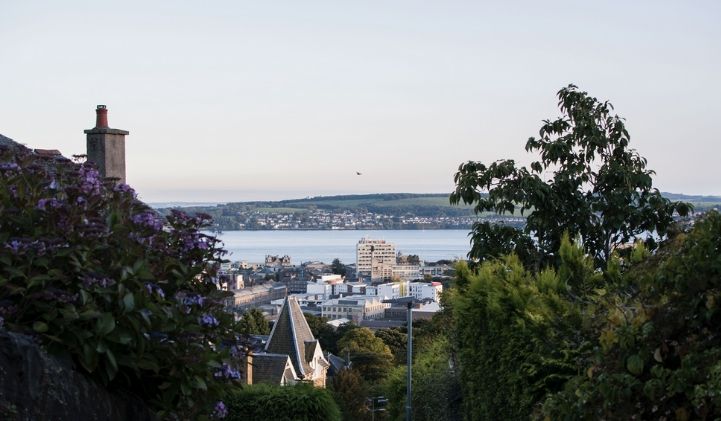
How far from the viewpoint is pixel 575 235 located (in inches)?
417

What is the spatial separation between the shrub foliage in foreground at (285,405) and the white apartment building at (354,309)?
9683 centimetres

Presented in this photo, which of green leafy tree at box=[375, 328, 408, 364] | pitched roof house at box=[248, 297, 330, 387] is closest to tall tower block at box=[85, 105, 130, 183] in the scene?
pitched roof house at box=[248, 297, 330, 387]

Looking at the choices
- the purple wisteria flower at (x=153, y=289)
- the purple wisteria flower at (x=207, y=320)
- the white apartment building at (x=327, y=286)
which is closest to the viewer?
the purple wisteria flower at (x=153, y=289)

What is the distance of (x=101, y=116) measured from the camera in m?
13.4

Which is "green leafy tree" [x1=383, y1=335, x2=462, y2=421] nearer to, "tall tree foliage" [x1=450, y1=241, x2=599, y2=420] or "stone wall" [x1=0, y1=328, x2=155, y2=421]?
"tall tree foliage" [x1=450, y1=241, x2=599, y2=420]

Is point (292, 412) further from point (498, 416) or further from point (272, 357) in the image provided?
Result: point (272, 357)

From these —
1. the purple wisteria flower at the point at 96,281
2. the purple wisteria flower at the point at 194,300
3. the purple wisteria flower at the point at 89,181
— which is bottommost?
the purple wisteria flower at the point at 194,300

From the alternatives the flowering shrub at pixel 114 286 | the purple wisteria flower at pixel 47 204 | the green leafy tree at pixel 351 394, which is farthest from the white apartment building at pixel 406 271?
the purple wisteria flower at pixel 47 204

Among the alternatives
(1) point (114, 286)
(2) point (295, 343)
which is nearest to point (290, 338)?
(2) point (295, 343)

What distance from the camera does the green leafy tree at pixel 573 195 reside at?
1067 centimetres

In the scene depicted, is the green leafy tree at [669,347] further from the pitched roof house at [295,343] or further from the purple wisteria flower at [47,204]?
the pitched roof house at [295,343]

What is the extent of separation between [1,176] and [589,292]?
462cm

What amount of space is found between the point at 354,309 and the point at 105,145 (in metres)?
103

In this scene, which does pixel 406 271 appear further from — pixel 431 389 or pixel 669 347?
pixel 669 347
